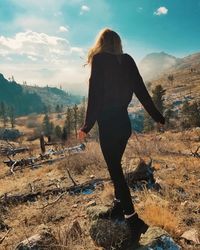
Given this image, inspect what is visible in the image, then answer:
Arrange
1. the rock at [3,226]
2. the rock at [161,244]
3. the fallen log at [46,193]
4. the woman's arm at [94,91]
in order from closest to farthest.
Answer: the rock at [161,244]
the woman's arm at [94,91]
the rock at [3,226]
the fallen log at [46,193]

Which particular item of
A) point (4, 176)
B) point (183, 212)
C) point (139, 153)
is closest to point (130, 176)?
point (183, 212)

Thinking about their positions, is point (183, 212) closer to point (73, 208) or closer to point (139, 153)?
point (73, 208)

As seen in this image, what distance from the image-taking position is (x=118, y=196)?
3867 millimetres

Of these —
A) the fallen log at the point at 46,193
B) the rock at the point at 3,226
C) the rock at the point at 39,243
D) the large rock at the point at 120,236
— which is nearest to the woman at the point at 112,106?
the large rock at the point at 120,236

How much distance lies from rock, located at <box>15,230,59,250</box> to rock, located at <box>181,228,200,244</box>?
1.65 meters

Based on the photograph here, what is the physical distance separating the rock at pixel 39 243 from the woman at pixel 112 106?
94cm

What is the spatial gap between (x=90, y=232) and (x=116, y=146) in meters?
1.25

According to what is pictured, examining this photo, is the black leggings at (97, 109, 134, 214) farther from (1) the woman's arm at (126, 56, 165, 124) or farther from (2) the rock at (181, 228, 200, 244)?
(2) the rock at (181, 228, 200, 244)

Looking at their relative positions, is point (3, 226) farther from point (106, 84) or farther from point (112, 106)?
point (106, 84)

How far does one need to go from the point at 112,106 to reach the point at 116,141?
1.38 ft

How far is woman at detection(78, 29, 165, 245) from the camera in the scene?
368 centimetres

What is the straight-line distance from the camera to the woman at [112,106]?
3.68 m

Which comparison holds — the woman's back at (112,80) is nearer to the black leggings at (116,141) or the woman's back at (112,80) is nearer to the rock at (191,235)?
the black leggings at (116,141)

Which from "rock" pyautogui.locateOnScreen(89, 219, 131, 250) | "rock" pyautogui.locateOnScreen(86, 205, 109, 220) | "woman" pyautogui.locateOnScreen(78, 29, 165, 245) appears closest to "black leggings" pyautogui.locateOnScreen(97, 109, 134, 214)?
"woman" pyautogui.locateOnScreen(78, 29, 165, 245)
